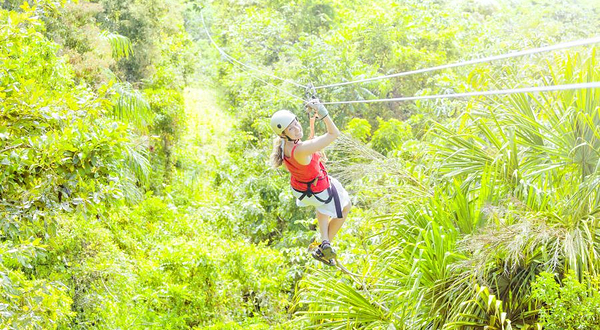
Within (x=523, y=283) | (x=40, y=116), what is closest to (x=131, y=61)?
(x=40, y=116)

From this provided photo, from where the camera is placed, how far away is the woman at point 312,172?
484 centimetres

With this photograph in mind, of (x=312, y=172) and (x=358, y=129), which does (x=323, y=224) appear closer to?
(x=312, y=172)

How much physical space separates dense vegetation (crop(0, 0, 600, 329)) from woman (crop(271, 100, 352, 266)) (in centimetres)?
63

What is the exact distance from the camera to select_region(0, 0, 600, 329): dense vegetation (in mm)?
4992

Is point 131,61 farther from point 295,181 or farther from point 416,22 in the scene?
point 295,181

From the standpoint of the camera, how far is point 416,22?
17781 mm

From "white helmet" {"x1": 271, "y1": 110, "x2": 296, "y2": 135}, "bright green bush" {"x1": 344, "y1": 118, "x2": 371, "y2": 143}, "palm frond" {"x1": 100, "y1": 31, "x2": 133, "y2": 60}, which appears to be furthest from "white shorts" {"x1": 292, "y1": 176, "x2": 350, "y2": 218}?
"palm frond" {"x1": 100, "y1": 31, "x2": 133, "y2": 60}

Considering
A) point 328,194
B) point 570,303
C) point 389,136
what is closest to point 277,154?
point 328,194

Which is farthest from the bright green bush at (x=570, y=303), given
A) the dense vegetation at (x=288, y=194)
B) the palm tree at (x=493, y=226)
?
the palm tree at (x=493, y=226)

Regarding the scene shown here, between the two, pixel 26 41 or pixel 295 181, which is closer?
pixel 295 181

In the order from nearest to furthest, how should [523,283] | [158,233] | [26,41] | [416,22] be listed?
1. [523,283]
2. [26,41]
3. [158,233]
4. [416,22]

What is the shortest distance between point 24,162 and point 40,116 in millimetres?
530

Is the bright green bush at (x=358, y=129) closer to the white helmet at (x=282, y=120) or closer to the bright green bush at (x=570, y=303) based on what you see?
the white helmet at (x=282, y=120)

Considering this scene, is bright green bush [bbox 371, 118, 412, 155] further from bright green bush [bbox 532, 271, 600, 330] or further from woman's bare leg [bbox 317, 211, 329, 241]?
bright green bush [bbox 532, 271, 600, 330]
